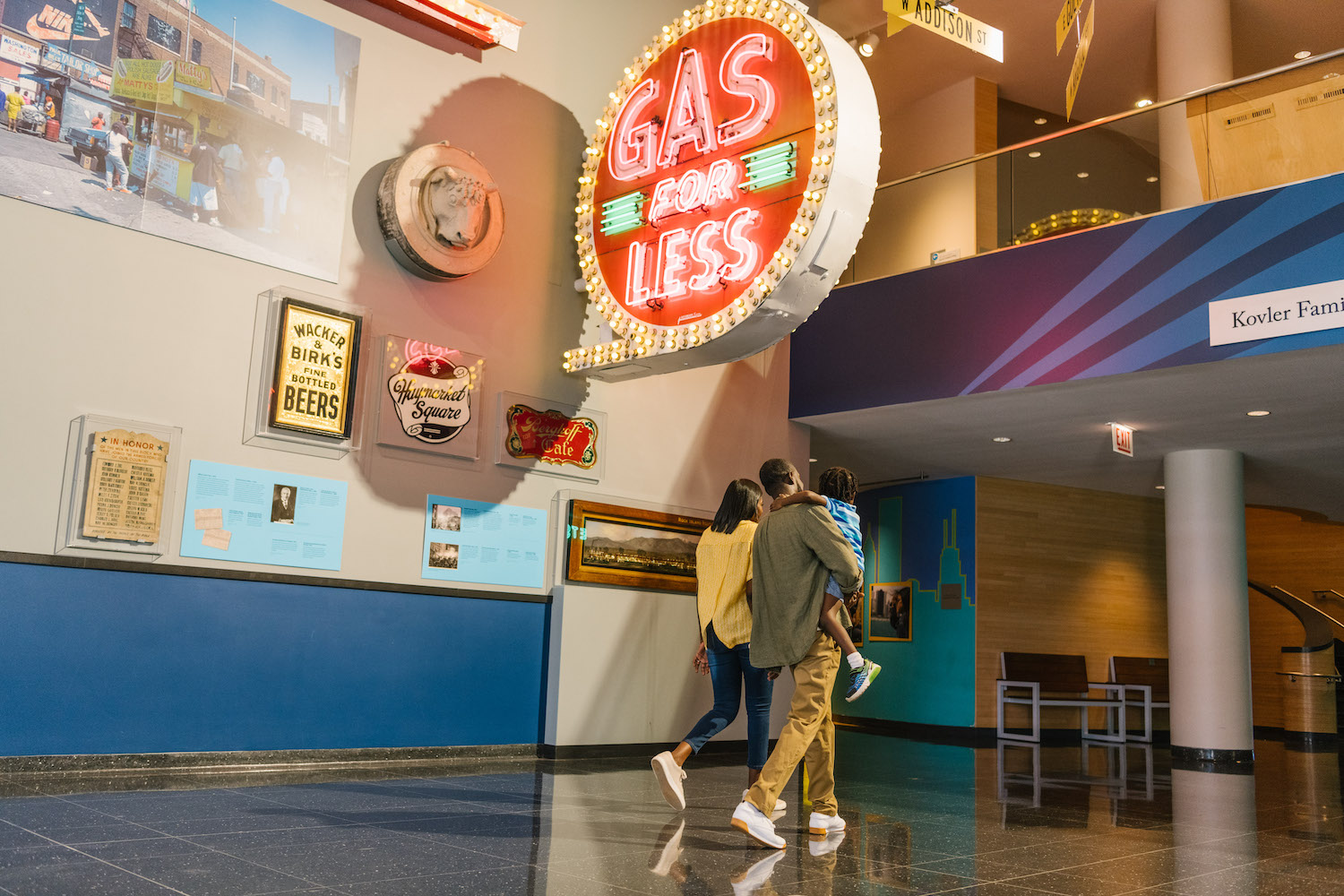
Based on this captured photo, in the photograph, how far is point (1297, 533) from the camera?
14117mm

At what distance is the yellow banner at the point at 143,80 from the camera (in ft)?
17.7

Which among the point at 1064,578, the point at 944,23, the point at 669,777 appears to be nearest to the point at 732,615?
the point at 669,777

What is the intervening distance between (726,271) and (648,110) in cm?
139

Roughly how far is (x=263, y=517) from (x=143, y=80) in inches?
91.3

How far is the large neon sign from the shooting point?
525cm

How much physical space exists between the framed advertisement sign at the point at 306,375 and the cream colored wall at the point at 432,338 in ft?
0.24

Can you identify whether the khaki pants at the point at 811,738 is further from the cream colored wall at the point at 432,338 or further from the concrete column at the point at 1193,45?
the concrete column at the point at 1193,45

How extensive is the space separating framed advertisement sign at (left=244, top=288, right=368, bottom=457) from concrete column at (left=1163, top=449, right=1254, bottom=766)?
22.5 feet

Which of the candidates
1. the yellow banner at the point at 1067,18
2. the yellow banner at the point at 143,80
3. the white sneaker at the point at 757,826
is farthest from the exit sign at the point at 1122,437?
the yellow banner at the point at 143,80

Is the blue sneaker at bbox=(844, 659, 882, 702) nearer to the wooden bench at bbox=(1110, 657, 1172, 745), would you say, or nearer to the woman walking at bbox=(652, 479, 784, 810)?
the woman walking at bbox=(652, 479, 784, 810)

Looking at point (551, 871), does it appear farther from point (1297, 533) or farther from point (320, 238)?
point (1297, 533)

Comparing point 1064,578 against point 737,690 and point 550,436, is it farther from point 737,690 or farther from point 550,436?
point 737,690

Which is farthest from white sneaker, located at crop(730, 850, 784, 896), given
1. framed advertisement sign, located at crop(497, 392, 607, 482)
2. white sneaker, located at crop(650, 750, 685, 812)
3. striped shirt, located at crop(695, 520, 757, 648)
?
framed advertisement sign, located at crop(497, 392, 607, 482)

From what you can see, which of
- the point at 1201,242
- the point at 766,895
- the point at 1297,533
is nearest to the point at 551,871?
the point at 766,895
